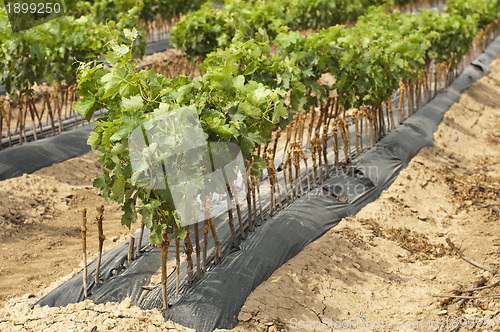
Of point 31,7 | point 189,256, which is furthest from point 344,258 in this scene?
point 31,7

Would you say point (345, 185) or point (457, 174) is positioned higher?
point (345, 185)

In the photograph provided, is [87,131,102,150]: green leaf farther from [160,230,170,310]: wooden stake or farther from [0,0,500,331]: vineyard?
[160,230,170,310]: wooden stake

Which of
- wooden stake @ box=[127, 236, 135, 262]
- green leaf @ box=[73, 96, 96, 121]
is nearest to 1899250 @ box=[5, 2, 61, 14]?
green leaf @ box=[73, 96, 96, 121]

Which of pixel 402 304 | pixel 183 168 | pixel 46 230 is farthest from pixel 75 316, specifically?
pixel 402 304

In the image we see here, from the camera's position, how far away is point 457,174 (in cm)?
671

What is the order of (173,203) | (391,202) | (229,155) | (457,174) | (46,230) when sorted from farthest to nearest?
(457,174) < (391,202) < (46,230) < (229,155) < (173,203)

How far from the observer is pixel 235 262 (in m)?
4.05

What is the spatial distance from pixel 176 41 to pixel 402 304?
6805 mm

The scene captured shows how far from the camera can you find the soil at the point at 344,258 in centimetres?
368

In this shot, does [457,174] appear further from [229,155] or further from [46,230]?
[46,230]

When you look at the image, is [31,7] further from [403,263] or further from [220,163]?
[403,263]

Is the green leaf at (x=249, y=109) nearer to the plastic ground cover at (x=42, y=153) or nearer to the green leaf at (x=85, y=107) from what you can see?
the green leaf at (x=85, y=107)

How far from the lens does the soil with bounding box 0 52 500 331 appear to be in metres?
3.68

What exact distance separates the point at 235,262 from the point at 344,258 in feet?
3.66
